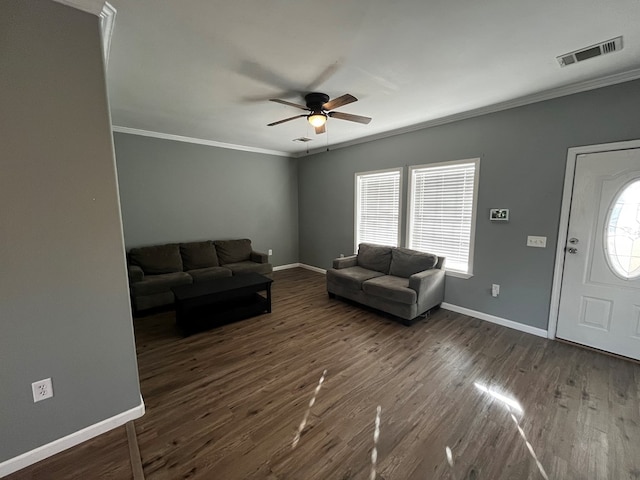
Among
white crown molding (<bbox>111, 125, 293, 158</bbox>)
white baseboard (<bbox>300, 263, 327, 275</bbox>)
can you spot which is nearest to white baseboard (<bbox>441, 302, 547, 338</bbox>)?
white baseboard (<bbox>300, 263, 327, 275</bbox>)

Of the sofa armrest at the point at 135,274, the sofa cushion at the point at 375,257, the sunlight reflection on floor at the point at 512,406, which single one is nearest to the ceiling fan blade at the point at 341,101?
the sofa cushion at the point at 375,257

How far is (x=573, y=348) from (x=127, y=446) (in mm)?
4112

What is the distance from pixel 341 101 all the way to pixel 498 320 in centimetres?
326

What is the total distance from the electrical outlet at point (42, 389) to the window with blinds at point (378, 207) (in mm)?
4204

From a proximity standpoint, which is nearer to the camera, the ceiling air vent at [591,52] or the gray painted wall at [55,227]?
the gray painted wall at [55,227]

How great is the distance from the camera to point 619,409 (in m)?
1.98

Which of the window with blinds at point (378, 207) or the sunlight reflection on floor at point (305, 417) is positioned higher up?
the window with blinds at point (378, 207)

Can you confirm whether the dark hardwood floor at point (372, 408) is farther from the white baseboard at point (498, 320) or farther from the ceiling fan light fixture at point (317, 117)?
the ceiling fan light fixture at point (317, 117)

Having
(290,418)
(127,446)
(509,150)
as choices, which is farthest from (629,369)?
(127,446)

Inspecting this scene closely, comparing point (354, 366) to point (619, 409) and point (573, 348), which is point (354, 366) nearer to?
point (619, 409)

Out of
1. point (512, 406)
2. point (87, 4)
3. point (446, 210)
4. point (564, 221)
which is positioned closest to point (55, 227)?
point (87, 4)

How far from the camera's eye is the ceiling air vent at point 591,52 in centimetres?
194

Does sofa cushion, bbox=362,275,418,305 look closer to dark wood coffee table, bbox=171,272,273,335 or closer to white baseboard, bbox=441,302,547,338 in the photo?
white baseboard, bbox=441,302,547,338

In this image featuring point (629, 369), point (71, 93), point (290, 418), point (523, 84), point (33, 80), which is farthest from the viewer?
point (523, 84)
